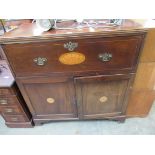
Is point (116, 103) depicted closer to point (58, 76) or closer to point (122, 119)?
point (122, 119)

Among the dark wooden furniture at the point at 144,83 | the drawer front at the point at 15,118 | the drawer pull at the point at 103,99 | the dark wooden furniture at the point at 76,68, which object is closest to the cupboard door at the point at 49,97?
the dark wooden furniture at the point at 76,68

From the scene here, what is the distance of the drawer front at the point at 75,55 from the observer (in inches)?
37.6

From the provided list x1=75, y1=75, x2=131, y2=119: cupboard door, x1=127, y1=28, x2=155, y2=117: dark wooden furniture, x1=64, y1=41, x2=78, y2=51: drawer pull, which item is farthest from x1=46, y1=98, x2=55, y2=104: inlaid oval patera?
x1=127, y1=28, x2=155, y2=117: dark wooden furniture

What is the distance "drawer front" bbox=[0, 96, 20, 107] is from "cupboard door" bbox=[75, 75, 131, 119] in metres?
0.53

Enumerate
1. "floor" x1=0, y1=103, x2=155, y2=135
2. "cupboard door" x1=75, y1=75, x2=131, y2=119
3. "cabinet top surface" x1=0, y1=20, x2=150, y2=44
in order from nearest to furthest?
1. "cabinet top surface" x1=0, y1=20, x2=150, y2=44
2. "cupboard door" x1=75, y1=75, x2=131, y2=119
3. "floor" x1=0, y1=103, x2=155, y2=135

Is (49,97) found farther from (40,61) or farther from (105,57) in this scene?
(105,57)

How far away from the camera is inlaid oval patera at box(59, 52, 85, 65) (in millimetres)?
996

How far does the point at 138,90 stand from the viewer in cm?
133

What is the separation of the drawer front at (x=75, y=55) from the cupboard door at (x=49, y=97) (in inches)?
3.7

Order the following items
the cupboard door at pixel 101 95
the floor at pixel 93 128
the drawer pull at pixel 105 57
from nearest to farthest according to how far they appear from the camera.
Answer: the drawer pull at pixel 105 57 < the cupboard door at pixel 101 95 < the floor at pixel 93 128

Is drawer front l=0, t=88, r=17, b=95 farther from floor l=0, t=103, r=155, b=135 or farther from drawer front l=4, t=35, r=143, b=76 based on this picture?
floor l=0, t=103, r=155, b=135

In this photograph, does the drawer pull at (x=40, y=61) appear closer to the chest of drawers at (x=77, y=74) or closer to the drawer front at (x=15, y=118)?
the chest of drawers at (x=77, y=74)
